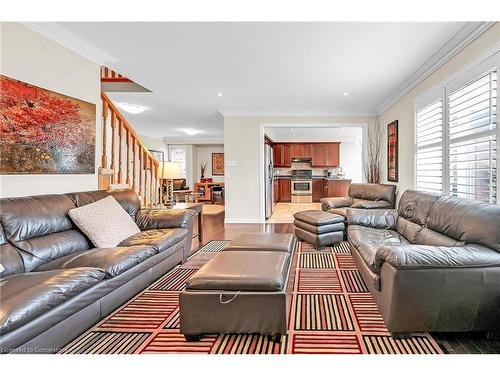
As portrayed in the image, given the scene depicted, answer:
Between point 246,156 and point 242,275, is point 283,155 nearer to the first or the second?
point 246,156

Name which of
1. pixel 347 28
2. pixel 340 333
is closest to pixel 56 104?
pixel 347 28

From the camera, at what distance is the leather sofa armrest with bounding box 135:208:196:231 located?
11.2 ft

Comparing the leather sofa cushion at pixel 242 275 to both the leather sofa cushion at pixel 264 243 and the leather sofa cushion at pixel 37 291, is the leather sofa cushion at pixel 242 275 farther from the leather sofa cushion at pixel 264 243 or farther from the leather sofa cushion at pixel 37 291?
the leather sofa cushion at pixel 37 291

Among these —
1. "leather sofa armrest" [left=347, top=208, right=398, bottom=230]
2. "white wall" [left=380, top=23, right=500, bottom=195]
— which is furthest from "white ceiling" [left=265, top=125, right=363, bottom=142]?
"leather sofa armrest" [left=347, top=208, right=398, bottom=230]

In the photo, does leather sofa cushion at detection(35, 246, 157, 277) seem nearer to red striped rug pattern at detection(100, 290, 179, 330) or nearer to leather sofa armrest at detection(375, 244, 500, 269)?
red striped rug pattern at detection(100, 290, 179, 330)

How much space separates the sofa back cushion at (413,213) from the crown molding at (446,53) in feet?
5.03

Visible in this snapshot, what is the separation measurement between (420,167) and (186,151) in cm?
904

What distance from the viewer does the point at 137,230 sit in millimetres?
3199

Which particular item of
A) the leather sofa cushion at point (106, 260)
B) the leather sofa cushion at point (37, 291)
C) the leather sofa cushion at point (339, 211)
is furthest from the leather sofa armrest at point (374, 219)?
the leather sofa cushion at point (37, 291)

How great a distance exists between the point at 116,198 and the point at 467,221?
11.3 ft

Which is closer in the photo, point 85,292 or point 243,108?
point 85,292

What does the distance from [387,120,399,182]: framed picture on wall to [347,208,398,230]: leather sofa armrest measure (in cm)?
168

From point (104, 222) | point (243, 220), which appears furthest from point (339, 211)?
point (104, 222)
